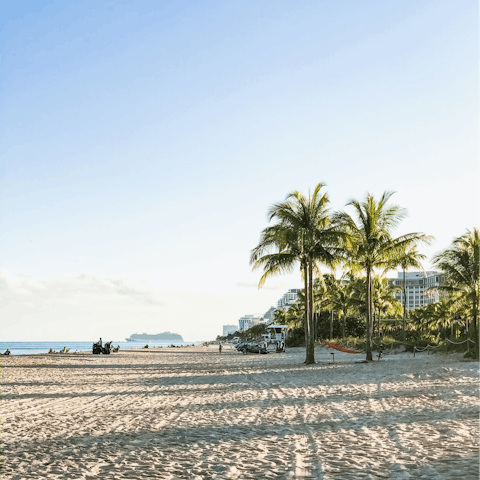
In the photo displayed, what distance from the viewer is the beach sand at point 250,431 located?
5.54 meters

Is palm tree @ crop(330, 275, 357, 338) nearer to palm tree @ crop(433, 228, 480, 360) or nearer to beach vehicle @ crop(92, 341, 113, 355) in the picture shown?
beach vehicle @ crop(92, 341, 113, 355)

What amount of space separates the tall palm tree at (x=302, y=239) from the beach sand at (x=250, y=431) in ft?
29.3

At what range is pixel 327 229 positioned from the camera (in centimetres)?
2222

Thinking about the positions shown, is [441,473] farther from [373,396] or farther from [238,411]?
[373,396]

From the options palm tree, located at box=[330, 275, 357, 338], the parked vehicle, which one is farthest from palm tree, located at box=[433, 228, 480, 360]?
the parked vehicle

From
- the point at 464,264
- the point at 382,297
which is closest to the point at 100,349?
the point at 382,297

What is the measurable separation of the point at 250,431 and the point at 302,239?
1426 centimetres

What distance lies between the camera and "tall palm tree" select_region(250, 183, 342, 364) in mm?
21734

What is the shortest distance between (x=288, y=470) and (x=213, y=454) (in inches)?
47.7

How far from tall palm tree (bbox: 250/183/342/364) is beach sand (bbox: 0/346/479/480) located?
29.3 ft

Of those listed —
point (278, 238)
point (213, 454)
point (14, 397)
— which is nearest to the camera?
point (213, 454)

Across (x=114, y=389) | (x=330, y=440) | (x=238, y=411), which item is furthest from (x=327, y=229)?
(x=330, y=440)

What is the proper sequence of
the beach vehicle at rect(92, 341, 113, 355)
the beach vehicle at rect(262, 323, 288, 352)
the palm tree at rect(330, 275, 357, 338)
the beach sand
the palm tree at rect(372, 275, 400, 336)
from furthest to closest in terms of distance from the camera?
the palm tree at rect(330, 275, 357, 338), the beach vehicle at rect(262, 323, 288, 352), the beach vehicle at rect(92, 341, 113, 355), the palm tree at rect(372, 275, 400, 336), the beach sand

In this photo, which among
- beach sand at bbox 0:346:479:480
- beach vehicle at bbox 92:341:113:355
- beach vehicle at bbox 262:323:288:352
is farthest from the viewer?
beach vehicle at bbox 262:323:288:352
